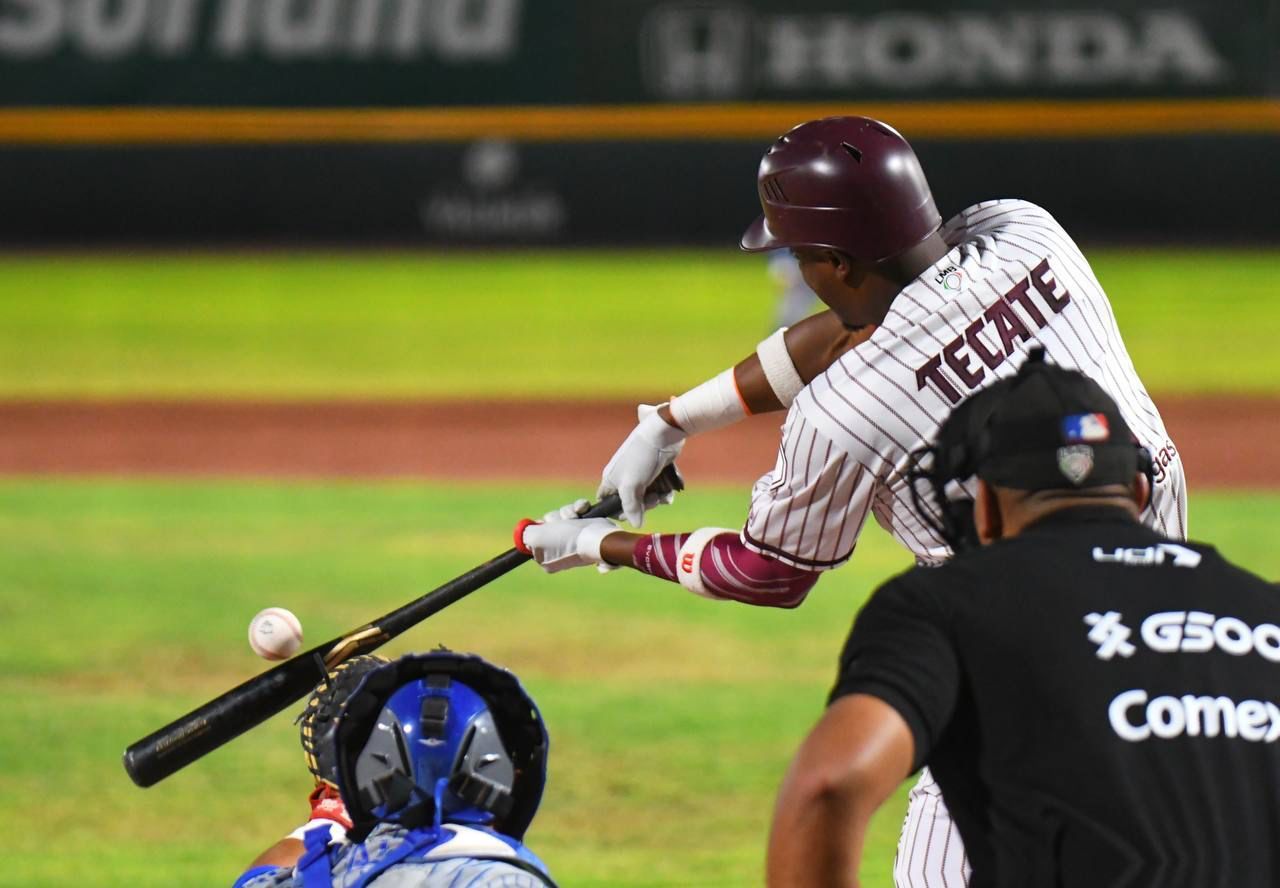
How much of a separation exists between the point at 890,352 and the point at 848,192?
34cm

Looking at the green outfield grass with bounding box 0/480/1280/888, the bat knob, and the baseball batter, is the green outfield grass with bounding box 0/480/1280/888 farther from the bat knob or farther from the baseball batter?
the baseball batter

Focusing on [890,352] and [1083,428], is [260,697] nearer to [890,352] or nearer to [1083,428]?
[890,352]

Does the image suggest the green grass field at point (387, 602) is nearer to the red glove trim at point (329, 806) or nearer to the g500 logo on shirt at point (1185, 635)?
the red glove trim at point (329, 806)

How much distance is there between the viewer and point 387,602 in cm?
827

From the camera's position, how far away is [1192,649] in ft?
6.87

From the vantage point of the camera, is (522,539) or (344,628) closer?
(522,539)

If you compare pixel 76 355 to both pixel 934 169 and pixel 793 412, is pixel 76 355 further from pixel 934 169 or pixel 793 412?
pixel 793 412

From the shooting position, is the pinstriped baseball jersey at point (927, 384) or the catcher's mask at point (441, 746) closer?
the catcher's mask at point (441, 746)

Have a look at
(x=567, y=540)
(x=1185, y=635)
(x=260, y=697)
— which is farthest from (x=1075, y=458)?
(x=260, y=697)

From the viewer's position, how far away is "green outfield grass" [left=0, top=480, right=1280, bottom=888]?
211 inches

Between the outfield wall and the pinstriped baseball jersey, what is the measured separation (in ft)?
36.4

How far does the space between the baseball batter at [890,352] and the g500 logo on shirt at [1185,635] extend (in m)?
1.02

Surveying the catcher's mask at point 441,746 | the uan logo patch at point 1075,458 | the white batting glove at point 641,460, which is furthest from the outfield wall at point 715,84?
the uan logo patch at point 1075,458

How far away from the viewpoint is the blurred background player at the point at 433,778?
7.98 feet
